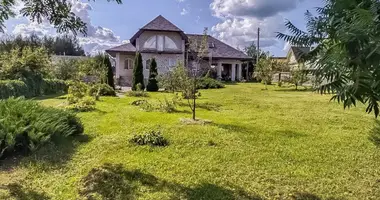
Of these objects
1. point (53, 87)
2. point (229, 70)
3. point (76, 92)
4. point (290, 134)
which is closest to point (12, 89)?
point (76, 92)

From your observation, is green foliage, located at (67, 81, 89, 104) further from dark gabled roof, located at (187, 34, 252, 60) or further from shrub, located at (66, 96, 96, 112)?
dark gabled roof, located at (187, 34, 252, 60)

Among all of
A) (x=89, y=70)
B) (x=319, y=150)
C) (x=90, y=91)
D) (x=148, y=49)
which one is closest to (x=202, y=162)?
(x=319, y=150)

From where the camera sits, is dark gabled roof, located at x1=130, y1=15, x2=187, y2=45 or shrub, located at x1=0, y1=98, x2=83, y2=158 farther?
dark gabled roof, located at x1=130, y1=15, x2=187, y2=45

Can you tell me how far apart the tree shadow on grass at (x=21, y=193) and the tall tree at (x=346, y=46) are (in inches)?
171

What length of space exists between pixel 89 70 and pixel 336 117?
17928 mm

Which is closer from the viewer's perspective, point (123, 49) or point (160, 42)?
point (160, 42)

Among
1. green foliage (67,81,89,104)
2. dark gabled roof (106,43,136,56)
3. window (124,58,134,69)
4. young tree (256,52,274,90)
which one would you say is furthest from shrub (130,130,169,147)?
window (124,58,134,69)

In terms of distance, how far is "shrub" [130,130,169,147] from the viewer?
7965 millimetres

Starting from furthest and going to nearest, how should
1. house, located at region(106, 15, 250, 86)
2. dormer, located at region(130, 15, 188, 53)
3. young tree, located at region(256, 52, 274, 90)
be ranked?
1. house, located at region(106, 15, 250, 86)
2. dormer, located at region(130, 15, 188, 53)
3. young tree, located at region(256, 52, 274, 90)

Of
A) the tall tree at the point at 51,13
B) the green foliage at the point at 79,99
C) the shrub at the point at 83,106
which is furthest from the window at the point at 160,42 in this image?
the tall tree at the point at 51,13

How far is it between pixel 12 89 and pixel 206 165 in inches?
623

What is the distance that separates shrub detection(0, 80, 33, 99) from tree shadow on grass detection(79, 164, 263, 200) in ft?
46.9

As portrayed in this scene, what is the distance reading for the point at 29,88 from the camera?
2159cm

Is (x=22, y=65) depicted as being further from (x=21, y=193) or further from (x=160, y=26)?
(x=21, y=193)
